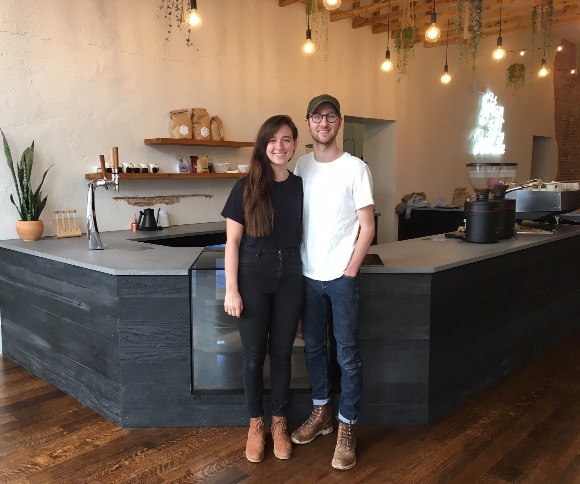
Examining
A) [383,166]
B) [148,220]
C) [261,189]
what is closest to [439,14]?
[383,166]

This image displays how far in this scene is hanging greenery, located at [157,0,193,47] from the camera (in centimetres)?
455

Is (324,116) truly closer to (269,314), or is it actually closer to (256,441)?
(269,314)

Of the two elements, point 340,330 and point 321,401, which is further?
point 321,401

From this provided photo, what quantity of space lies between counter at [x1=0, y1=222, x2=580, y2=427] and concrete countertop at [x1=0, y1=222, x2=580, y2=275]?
0.01 meters

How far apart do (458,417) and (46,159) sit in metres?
3.28

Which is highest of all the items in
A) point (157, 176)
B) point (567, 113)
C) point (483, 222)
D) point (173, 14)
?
point (173, 14)

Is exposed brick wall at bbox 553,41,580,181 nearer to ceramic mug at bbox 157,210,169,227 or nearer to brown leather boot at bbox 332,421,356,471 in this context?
ceramic mug at bbox 157,210,169,227

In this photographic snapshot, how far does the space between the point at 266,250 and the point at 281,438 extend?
0.90m

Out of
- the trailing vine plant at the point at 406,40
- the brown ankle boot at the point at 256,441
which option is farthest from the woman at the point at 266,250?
the trailing vine plant at the point at 406,40

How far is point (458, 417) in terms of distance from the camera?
290 cm

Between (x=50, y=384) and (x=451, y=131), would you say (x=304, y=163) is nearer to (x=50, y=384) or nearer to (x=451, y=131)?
(x=50, y=384)

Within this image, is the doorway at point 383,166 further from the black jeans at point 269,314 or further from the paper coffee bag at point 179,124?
the black jeans at point 269,314

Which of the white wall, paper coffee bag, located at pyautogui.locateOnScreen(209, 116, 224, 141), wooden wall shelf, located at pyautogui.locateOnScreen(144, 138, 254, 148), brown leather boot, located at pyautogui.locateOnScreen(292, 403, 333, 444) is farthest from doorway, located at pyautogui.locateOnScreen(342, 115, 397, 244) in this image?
brown leather boot, located at pyautogui.locateOnScreen(292, 403, 333, 444)

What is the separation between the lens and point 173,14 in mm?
4621
